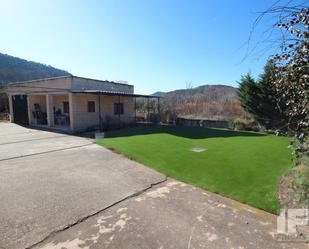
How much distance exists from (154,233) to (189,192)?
1466 mm

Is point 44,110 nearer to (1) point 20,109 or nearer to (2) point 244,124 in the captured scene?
(1) point 20,109

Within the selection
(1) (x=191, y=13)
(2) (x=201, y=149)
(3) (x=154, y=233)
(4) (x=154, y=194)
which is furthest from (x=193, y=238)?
(1) (x=191, y=13)

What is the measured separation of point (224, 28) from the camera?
287 inches

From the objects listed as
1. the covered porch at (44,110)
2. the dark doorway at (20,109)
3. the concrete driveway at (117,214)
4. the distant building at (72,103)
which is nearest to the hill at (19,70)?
the dark doorway at (20,109)

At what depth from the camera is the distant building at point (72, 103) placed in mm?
12398

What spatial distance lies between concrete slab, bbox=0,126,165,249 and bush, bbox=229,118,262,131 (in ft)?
31.9

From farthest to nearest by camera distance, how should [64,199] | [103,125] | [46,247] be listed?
1. [103,125]
2. [64,199]
3. [46,247]

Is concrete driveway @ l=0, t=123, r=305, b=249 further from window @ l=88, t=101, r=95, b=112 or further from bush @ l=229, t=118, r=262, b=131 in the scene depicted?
bush @ l=229, t=118, r=262, b=131

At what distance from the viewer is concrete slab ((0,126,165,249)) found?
274cm

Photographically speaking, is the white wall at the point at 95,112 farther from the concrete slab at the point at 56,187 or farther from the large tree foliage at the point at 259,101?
the large tree foliage at the point at 259,101

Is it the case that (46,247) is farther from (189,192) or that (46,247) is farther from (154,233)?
(189,192)

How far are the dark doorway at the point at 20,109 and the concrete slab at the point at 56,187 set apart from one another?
1104 cm

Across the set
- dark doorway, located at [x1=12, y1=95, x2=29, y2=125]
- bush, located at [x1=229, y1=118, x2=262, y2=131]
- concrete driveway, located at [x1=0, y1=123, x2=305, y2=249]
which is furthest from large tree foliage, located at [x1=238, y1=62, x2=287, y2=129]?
dark doorway, located at [x1=12, y1=95, x2=29, y2=125]

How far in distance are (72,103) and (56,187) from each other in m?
9.05
